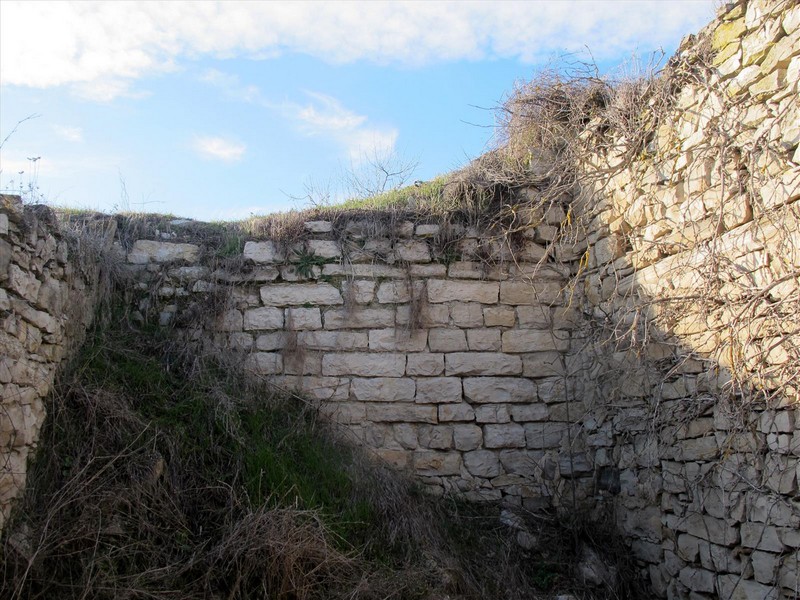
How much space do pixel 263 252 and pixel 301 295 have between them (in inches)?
20.4

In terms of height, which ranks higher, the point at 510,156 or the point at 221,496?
the point at 510,156

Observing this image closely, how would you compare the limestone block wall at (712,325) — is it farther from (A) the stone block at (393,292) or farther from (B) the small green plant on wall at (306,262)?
(B) the small green plant on wall at (306,262)

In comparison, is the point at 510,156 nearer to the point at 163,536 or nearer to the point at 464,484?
the point at 464,484

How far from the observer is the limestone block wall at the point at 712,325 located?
399cm

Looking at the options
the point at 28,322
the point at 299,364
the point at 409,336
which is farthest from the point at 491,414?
the point at 28,322

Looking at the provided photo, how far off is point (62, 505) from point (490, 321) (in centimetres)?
356

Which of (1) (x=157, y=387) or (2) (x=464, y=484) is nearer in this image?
(1) (x=157, y=387)

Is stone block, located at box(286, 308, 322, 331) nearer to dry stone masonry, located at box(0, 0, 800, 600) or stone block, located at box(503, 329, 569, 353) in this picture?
dry stone masonry, located at box(0, 0, 800, 600)

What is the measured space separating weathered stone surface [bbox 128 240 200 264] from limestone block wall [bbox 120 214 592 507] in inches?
0.4

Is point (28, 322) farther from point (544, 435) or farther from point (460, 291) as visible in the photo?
point (544, 435)

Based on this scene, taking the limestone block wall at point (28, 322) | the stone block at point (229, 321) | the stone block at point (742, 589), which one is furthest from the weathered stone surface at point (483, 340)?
the limestone block wall at point (28, 322)

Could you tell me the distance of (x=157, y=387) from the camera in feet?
17.7

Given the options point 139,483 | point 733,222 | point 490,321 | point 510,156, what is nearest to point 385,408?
point 490,321

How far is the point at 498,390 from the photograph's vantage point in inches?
242
